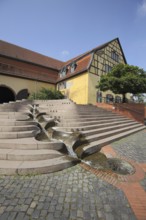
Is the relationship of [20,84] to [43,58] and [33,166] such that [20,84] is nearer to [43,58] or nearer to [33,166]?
[43,58]

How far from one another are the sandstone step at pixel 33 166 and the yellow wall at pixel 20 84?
64.0ft

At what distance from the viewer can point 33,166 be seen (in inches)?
154

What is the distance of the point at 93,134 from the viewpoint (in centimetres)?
782

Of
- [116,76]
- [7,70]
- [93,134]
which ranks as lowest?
[93,134]

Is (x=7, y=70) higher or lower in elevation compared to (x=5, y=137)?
higher

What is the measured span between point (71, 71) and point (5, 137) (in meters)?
20.2

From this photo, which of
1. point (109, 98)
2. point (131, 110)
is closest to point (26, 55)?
point (109, 98)

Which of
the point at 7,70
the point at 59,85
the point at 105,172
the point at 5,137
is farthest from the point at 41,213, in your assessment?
the point at 59,85

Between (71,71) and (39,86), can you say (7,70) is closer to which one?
(39,86)

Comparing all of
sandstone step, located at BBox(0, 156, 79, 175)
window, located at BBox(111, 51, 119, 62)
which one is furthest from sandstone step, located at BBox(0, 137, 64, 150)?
window, located at BBox(111, 51, 119, 62)

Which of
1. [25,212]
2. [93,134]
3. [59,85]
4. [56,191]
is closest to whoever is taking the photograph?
[25,212]

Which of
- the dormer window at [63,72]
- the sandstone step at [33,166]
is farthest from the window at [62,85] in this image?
the sandstone step at [33,166]

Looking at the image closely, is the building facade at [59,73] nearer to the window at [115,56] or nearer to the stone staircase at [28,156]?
the window at [115,56]

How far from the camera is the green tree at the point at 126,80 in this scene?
14.8 meters
